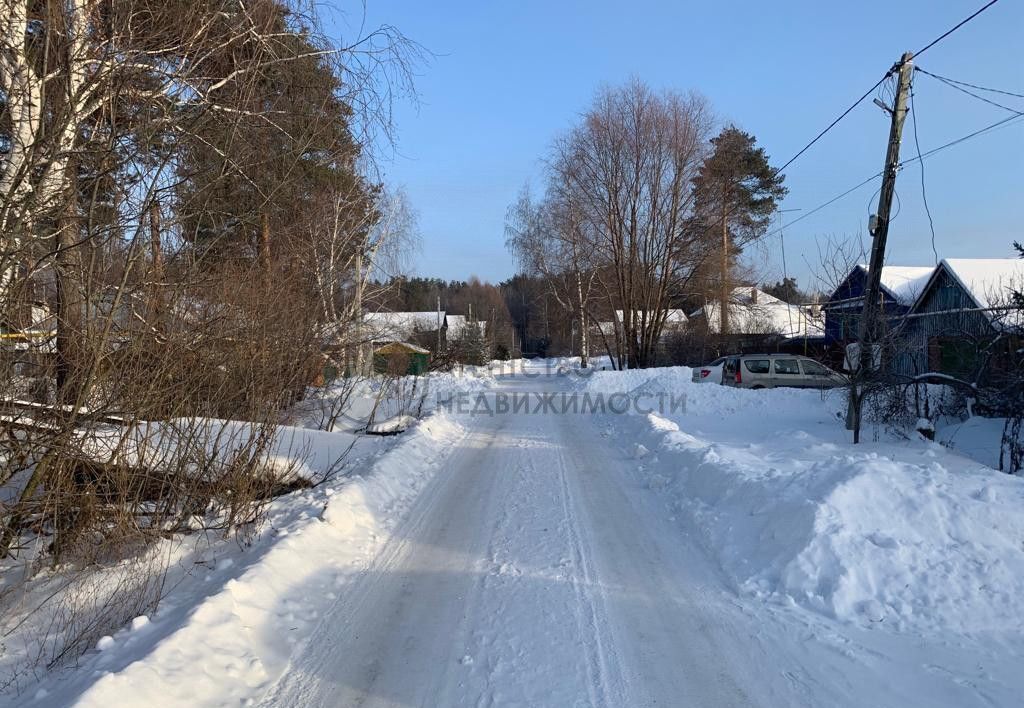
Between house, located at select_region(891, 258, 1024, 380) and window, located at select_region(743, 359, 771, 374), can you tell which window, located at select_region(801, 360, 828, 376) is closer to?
window, located at select_region(743, 359, 771, 374)

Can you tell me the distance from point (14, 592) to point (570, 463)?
7.33 meters

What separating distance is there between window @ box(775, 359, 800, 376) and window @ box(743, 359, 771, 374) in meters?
0.31

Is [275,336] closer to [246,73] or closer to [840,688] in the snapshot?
[246,73]

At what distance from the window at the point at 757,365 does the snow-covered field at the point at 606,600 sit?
13814 millimetres

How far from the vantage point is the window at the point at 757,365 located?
68.6 ft

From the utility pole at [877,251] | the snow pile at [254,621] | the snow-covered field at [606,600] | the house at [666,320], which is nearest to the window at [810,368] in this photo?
the utility pole at [877,251]

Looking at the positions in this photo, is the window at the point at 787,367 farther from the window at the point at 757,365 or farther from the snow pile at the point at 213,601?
the snow pile at the point at 213,601

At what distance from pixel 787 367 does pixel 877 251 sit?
9.08m

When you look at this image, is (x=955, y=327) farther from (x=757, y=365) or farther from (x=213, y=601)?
(x=213, y=601)

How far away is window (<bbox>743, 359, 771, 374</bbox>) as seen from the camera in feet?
68.6

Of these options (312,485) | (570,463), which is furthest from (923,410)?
(312,485)

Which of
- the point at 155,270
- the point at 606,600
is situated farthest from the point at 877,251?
the point at 155,270

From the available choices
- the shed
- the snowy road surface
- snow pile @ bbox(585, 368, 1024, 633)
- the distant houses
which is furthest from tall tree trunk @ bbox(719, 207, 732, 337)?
the snowy road surface

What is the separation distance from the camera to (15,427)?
4.81 meters
